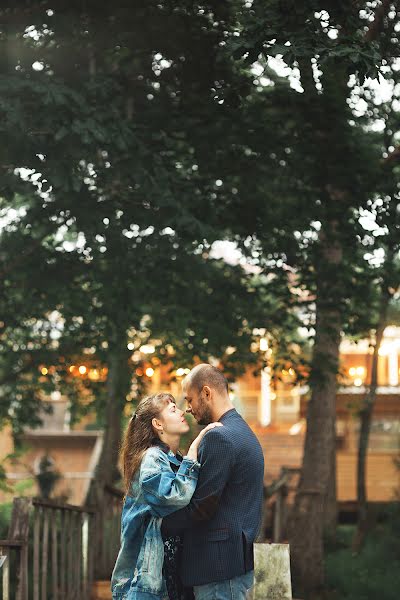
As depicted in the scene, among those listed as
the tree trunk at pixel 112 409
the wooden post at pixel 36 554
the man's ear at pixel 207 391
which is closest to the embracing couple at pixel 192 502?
the man's ear at pixel 207 391

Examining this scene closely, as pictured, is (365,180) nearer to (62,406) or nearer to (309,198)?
(309,198)

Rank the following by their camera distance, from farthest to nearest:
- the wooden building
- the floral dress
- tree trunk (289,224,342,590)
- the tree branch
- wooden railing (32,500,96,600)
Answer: the wooden building < tree trunk (289,224,342,590) < the tree branch < wooden railing (32,500,96,600) < the floral dress

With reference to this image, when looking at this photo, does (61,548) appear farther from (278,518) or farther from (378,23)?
(378,23)

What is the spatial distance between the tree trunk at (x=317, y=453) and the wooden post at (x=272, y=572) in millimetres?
6665

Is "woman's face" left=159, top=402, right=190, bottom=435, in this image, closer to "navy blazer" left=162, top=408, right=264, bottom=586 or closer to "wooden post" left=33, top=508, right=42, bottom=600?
"navy blazer" left=162, top=408, right=264, bottom=586

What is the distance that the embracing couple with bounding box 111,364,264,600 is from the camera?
4594 millimetres

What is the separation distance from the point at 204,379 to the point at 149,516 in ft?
2.40

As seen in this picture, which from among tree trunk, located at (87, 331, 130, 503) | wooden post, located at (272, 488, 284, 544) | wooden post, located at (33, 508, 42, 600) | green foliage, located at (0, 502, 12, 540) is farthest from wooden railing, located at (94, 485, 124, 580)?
tree trunk, located at (87, 331, 130, 503)

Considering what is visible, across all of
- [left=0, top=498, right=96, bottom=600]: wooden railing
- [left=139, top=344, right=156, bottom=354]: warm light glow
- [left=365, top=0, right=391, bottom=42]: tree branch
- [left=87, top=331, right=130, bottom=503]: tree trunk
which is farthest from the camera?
[left=139, top=344, right=156, bottom=354]: warm light glow

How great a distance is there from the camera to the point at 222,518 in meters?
4.65

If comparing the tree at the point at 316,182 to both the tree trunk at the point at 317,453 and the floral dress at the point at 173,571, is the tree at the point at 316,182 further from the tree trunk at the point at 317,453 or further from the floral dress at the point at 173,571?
the floral dress at the point at 173,571

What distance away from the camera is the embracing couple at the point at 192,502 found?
4.59 m

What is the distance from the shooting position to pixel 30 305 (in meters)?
12.3

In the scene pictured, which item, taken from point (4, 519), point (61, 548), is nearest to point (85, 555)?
point (61, 548)
